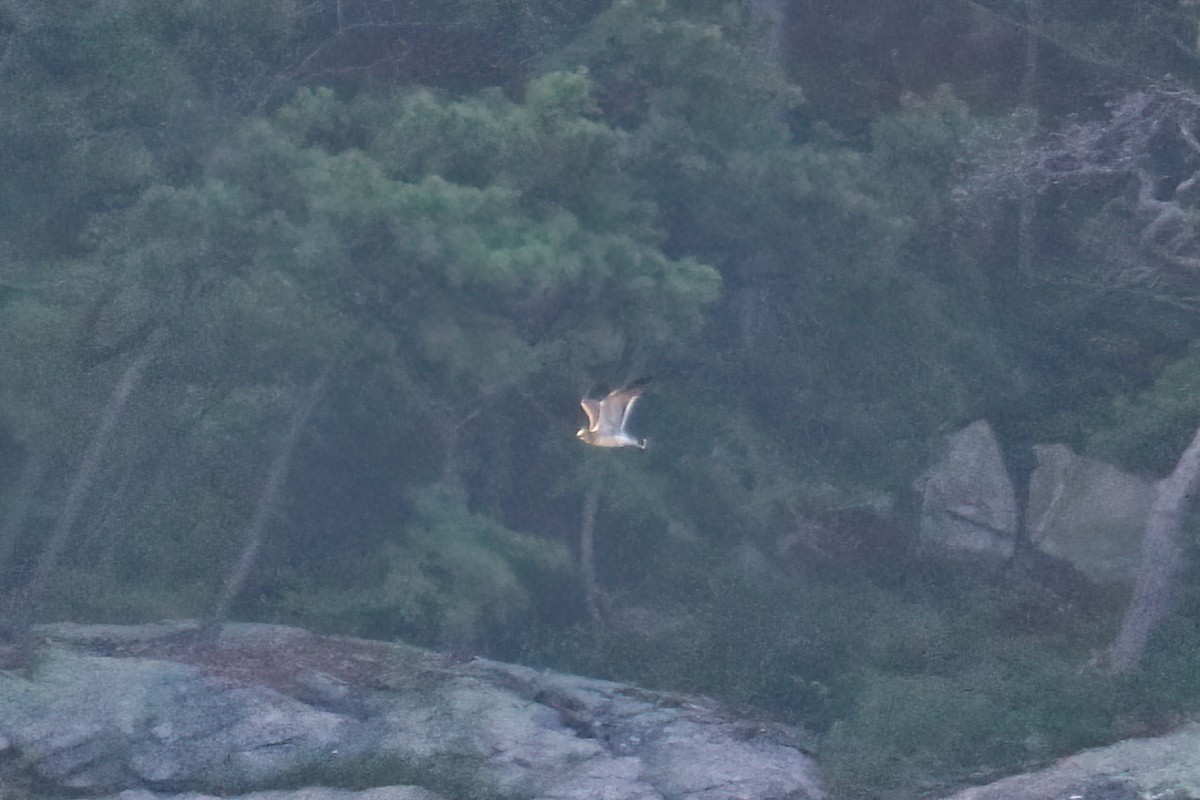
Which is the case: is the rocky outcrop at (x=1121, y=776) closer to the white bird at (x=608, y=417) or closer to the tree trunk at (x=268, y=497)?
the white bird at (x=608, y=417)

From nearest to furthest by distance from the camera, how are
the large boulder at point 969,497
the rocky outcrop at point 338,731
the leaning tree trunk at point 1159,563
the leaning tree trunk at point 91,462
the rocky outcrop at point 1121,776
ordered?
the rocky outcrop at point 1121,776
the rocky outcrop at point 338,731
the leaning tree trunk at point 1159,563
the leaning tree trunk at point 91,462
the large boulder at point 969,497

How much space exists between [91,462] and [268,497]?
3.99ft

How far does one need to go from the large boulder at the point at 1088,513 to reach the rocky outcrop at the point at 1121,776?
1.81m

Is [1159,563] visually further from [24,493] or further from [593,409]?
[24,493]

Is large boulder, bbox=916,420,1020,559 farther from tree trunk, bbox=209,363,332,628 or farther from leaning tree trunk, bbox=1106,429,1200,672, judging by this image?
tree trunk, bbox=209,363,332,628

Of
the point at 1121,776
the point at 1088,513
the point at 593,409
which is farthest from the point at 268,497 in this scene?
the point at 1088,513

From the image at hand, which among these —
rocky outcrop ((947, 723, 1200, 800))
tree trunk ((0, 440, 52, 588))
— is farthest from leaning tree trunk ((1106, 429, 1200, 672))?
tree trunk ((0, 440, 52, 588))

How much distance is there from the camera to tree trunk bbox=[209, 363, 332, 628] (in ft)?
28.0

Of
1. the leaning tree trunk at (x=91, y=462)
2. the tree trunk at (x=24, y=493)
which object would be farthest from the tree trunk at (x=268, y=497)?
the tree trunk at (x=24, y=493)

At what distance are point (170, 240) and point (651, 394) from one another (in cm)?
368

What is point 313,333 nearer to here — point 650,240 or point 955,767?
point 650,240

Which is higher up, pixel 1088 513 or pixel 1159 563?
pixel 1088 513

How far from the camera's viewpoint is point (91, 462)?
8.20 meters

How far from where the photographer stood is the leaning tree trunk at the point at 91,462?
811 centimetres
